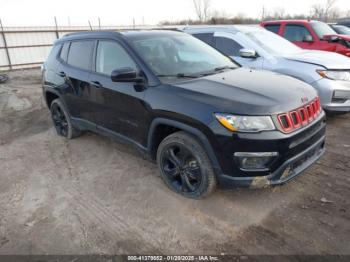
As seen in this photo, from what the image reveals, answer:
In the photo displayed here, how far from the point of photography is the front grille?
262cm

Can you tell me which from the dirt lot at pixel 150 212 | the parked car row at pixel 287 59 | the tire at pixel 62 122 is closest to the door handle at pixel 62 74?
the tire at pixel 62 122

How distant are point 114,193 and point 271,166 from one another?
1.84 meters

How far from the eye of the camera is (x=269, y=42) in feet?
19.5

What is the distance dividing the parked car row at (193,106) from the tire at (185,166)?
0.01 meters

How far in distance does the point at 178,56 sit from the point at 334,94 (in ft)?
9.49

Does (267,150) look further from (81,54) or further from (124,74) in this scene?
(81,54)

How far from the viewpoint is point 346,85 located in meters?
4.84

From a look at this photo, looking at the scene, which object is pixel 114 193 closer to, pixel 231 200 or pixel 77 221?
pixel 77 221

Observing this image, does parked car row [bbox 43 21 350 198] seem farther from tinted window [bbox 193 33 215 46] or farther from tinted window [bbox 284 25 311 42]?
tinted window [bbox 284 25 311 42]

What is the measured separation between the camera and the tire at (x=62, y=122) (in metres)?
4.89

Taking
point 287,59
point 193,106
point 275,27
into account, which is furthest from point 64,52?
point 275,27

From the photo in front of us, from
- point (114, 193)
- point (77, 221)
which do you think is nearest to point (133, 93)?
point (114, 193)

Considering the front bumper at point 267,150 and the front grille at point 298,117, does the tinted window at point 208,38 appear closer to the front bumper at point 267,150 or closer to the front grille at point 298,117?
the front grille at point 298,117

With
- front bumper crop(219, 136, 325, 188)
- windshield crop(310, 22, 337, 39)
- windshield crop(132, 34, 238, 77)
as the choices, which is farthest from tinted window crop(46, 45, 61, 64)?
windshield crop(310, 22, 337, 39)
